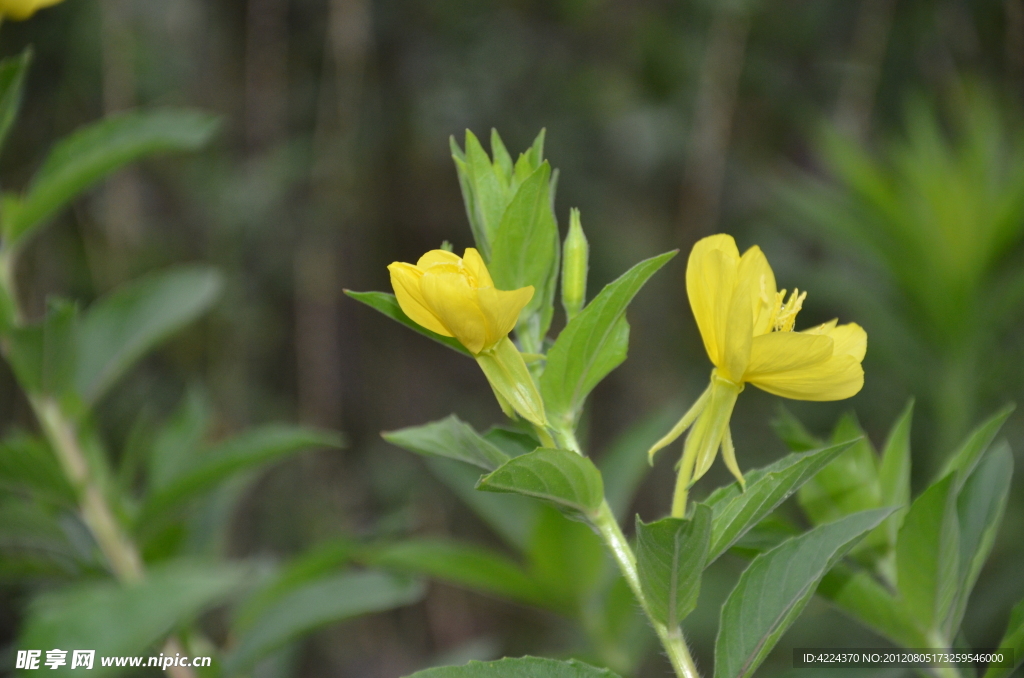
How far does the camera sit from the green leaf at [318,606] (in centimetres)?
88

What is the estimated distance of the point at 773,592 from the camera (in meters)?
0.55

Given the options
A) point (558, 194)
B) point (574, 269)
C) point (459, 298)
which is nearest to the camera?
point (459, 298)

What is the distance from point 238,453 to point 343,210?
1471mm

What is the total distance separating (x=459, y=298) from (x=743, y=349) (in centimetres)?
19

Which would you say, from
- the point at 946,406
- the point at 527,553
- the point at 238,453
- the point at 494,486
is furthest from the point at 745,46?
the point at 494,486

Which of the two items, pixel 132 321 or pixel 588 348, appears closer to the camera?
pixel 588 348

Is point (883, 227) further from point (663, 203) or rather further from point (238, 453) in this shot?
point (238, 453)

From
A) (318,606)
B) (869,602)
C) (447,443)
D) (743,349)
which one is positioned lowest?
(318,606)

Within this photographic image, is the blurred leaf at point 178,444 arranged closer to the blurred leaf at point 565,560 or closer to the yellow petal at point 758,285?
the blurred leaf at point 565,560

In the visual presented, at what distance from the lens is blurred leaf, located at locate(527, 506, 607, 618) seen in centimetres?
95

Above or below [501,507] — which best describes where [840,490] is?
above

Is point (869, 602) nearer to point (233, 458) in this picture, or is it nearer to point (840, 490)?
point (840, 490)

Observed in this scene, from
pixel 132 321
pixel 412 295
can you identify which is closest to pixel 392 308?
pixel 412 295

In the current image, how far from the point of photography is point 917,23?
6.55 feet
